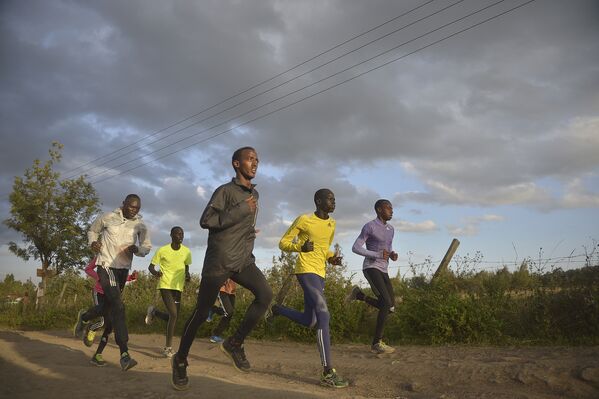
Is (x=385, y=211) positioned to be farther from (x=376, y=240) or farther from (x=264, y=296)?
(x=264, y=296)

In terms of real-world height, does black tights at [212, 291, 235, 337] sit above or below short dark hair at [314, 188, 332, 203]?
below

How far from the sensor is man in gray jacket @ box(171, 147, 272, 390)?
477cm

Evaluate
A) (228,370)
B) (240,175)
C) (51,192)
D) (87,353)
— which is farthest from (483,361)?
(51,192)

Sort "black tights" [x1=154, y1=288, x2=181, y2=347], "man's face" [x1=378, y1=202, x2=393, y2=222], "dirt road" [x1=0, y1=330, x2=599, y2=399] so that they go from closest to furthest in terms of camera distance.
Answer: "dirt road" [x1=0, y1=330, x2=599, y2=399] < "man's face" [x1=378, y1=202, x2=393, y2=222] < "black tights" [x1=154, y1=288, x2=181, y2=347]

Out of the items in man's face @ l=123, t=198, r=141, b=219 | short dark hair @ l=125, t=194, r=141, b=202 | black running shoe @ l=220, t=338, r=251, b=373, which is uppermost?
short dark hair @ l=125, t=194, r=141, b=202

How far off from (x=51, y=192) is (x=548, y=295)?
2618cm

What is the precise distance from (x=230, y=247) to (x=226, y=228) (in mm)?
191

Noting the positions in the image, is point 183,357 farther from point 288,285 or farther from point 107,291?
point 288,285

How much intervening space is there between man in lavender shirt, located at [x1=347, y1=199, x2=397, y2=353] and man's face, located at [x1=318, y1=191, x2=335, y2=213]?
1487 millimetres

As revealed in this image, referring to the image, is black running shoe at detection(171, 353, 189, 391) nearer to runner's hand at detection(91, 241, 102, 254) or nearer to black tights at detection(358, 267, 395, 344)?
runner's hand at detection(91, 241, 102, 254)

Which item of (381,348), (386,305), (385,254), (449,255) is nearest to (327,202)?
(385,254)

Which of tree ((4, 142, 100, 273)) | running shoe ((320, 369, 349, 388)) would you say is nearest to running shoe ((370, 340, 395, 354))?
running shoe ((320, 369, 349, 388))

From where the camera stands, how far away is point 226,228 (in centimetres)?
484

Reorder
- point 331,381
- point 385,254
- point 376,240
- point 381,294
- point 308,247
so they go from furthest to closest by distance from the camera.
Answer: point 376,240 → point 381,294 → point 385,254 → point 308,247 → point 331,381
